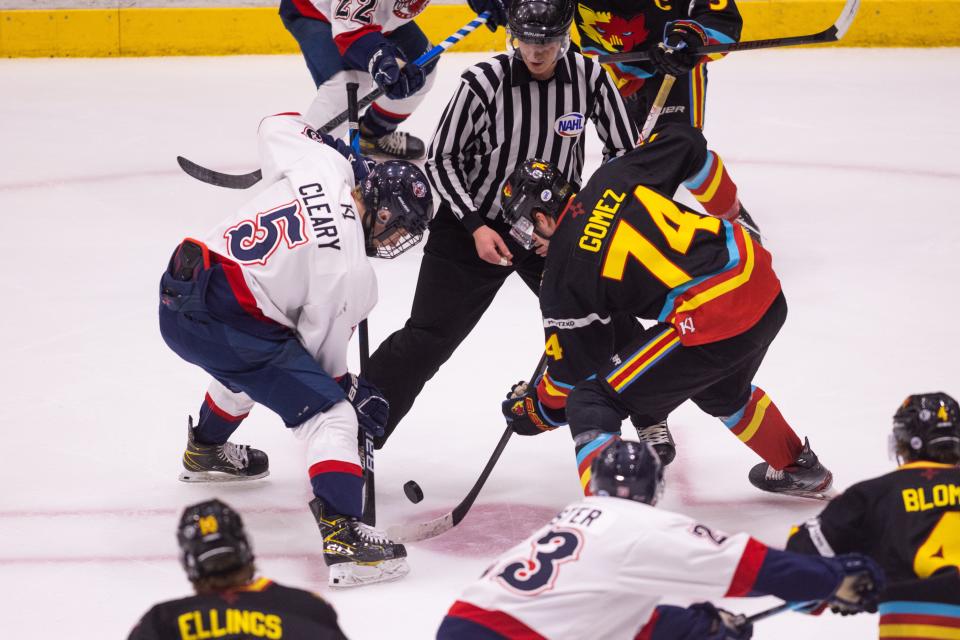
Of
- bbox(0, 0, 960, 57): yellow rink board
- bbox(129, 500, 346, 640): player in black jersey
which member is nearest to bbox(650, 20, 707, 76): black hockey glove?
bbox(129, 500, 346, 640): player in black jersey

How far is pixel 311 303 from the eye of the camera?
118 inches

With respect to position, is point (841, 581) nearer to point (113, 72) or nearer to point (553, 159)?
point (553, 159)

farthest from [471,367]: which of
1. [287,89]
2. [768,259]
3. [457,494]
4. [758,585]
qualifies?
[287,89]

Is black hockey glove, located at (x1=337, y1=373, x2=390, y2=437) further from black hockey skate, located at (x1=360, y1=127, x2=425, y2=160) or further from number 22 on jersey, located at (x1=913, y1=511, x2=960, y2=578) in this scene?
black hockey skate, located at (x1=360, y1=127, x2=425, y2=160)

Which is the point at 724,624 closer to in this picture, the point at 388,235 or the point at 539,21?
the point at 388,235

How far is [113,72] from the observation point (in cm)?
715

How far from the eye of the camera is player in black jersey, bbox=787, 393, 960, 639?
2.30m

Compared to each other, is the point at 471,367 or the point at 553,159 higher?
the point at 553,159

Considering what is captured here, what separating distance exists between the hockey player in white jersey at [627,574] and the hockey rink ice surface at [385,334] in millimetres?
63

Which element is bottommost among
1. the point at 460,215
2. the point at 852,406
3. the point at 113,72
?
the point at 113,72

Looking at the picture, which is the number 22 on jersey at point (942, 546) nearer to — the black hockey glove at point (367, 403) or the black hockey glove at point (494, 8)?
the black hockey glove at point (367, 403)

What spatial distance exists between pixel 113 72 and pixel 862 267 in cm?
395

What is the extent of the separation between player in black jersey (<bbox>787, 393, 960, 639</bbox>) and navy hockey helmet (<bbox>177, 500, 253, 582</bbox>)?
3.23ft

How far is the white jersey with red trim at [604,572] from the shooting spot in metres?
2.14
